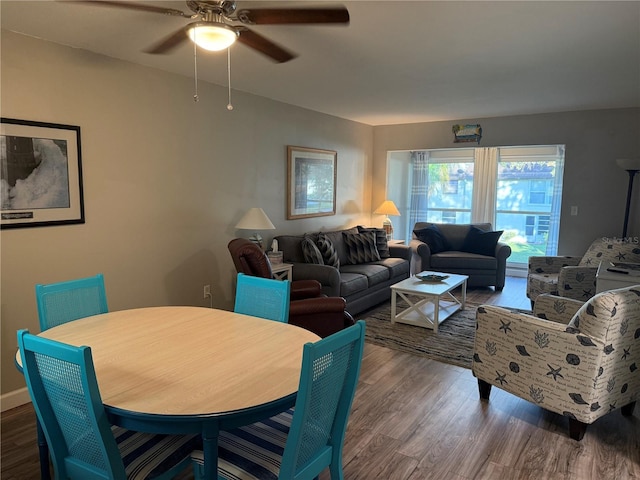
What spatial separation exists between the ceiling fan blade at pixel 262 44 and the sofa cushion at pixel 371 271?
2.70m

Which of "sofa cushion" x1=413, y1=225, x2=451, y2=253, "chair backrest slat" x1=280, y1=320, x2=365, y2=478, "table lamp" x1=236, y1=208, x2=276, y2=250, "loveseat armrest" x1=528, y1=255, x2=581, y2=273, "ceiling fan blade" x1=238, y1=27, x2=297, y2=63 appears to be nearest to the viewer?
"chair backrest slat" x1=280, y1=320, x2=365, y2=478

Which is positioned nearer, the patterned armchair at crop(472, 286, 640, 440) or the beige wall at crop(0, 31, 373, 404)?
the patterned armchair at crop(472, 286, 640, 440)

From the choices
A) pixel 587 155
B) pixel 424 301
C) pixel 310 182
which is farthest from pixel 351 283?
pixel 587 155

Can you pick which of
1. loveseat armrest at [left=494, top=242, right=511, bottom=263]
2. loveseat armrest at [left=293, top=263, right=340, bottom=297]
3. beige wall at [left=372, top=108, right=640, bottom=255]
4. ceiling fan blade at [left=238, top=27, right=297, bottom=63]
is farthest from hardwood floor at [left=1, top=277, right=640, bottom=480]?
beige wall at [left=372, top=108, right=640, bottom=255]

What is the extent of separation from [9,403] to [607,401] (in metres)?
3.72

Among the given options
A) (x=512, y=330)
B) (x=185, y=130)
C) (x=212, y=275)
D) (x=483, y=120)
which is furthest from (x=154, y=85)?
(x=483, y=120)

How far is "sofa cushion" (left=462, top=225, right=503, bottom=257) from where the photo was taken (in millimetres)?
5953

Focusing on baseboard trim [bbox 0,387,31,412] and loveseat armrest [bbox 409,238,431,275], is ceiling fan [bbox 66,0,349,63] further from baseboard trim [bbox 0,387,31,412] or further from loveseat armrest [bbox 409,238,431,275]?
loveseat armrest [bbox 409,238,431,275]

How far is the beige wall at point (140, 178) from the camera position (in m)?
2.81

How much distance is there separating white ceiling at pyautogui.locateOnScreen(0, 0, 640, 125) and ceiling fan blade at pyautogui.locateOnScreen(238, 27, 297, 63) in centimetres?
19

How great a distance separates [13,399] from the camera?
2.85 meters

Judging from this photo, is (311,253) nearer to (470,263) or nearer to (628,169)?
(470,263)

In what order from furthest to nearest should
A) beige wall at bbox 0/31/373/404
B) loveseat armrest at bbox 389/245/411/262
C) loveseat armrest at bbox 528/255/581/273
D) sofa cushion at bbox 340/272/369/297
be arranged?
loveseat armrest at bbox 389/245/411/262 → loveseat armrest at bbox 528/255/581/273 → sofa cushion at bbox 340/272/369/297 → beige wall at bbox 0/31/373/404

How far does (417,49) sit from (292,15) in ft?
4.38
